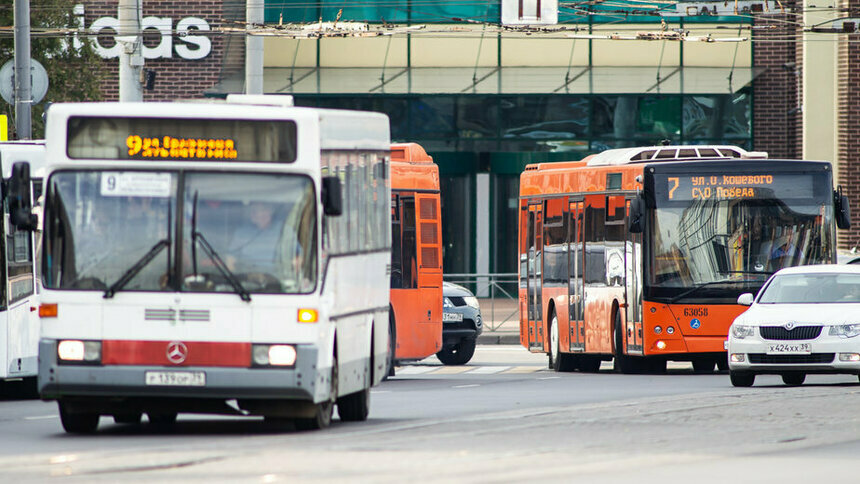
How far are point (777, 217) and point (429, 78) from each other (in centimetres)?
1936

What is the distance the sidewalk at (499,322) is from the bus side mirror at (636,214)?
11.7 metres

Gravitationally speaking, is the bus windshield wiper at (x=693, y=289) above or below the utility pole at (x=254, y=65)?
below

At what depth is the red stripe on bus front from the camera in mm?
13391

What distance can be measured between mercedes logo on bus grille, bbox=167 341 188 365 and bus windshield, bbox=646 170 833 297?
1128cm

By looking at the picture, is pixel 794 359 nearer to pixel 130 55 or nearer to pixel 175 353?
pixel 175 353

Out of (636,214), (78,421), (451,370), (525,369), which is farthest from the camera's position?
(525,369)

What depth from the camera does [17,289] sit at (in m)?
19.5

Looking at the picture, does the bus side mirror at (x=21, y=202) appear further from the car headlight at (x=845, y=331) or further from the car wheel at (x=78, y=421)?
the car headlight at (x=845, y=331)

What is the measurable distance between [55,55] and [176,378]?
22194 millimetres

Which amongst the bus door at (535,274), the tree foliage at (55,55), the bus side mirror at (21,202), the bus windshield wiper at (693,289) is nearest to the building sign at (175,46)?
the tree foliage at (55,55)

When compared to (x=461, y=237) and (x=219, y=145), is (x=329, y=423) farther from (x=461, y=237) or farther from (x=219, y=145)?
(x=461, y=237)

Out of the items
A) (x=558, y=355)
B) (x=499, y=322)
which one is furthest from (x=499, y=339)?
(x=558, y=355)

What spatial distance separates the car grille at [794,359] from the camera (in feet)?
67.8

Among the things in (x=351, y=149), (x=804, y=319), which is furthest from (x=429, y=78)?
(x=351, y=149)
